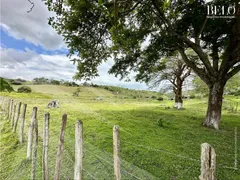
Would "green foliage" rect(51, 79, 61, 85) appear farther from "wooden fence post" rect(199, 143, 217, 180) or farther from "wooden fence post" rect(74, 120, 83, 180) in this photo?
"wooden fence post" rect(199, 143, 217, 180)

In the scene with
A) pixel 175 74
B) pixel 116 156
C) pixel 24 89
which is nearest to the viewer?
pixel 116 156

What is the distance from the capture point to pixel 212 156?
151 cm

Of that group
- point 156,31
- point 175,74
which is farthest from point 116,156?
point 175,74

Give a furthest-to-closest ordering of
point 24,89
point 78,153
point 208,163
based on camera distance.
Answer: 1. point 24,89
2. point 78,153
3. point 208,163

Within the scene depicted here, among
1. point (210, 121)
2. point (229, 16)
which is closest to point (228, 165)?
point (210, 121)

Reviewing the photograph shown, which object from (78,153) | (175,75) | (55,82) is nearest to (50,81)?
(55,82)

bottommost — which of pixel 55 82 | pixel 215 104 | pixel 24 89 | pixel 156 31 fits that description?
pixel 215 104

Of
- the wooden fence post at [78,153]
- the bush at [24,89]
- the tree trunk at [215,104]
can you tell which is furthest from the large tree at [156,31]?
the bush at [24,89]

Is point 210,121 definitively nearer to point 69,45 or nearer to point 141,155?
point 141,155

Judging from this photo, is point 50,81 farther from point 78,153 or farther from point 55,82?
point 78,153

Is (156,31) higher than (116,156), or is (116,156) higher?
(156,31)

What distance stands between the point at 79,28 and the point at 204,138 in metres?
7.42

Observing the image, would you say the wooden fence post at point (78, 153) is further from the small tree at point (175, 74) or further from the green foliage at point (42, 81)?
the green foliage at point (42, 81)

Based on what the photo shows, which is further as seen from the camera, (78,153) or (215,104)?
(215,104)
